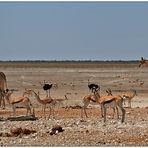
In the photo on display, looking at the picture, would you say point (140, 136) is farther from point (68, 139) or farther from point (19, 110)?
point (19, 110)

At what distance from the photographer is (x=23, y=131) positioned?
56.9 ft

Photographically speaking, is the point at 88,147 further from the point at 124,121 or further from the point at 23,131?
the point at 124,121

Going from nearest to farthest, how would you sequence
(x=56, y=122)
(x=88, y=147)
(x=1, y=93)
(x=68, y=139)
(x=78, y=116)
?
(x=88, y=147) < (x=68, y=139) < (x=56, y=122) < (x=78, y=116) < (x=1, y=93)

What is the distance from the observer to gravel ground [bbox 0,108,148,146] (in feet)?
52.3

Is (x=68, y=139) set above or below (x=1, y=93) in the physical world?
below

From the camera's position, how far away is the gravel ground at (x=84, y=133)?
15945 millimetres

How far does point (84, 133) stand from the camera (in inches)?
683

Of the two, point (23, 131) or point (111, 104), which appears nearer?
point (23, 131)

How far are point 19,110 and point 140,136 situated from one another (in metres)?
10.0

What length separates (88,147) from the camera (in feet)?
49.7

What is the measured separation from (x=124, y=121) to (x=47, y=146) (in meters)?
5.50

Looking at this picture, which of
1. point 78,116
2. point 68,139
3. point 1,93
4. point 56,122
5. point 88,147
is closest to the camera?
point 88,147

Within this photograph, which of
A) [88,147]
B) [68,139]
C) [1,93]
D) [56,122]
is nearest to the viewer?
[88,147]

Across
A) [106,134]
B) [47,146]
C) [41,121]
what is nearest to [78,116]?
[41,121]
